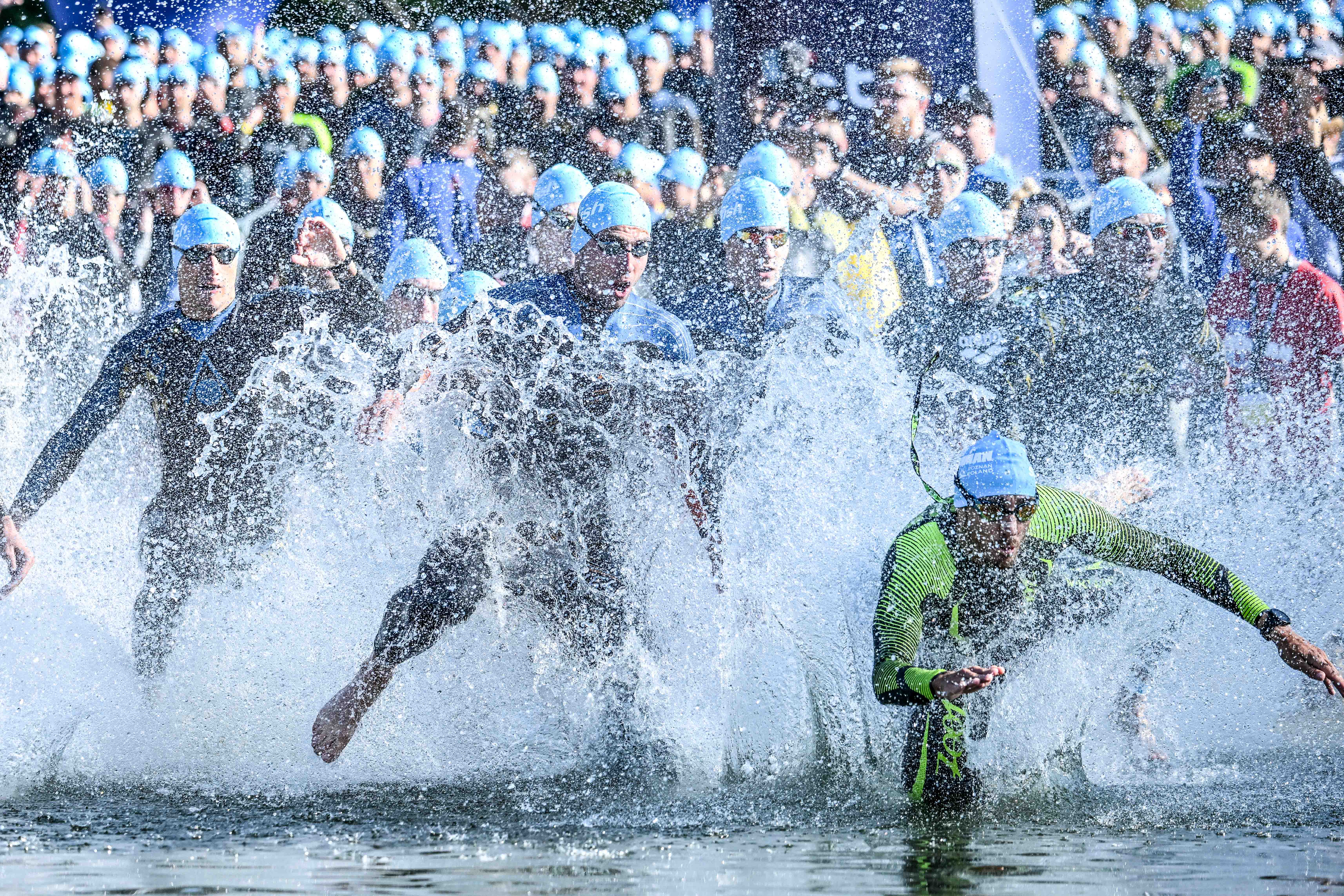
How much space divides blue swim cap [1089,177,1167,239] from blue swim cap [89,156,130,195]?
522 centimetres

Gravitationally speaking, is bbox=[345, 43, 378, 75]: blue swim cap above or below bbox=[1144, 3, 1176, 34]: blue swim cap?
above

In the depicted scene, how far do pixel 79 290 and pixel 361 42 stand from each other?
232cm

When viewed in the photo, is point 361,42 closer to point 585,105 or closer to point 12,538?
point 585,105

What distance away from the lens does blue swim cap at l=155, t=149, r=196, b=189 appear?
921cm

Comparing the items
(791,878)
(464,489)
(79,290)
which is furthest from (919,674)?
(79,290)

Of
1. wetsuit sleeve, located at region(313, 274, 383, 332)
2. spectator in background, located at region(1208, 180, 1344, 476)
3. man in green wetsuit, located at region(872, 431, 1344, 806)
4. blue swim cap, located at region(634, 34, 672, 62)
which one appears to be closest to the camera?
man in green wetsuit, located at region(872, 431, 1344, 806)

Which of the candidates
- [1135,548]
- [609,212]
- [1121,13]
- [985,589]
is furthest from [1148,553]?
[1121,13]

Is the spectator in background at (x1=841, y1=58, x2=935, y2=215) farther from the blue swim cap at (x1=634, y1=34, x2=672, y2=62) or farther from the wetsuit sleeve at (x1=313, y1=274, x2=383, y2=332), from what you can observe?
the wetsuit sleeve at (x1=313, y1=274, x2=383, y2=332)

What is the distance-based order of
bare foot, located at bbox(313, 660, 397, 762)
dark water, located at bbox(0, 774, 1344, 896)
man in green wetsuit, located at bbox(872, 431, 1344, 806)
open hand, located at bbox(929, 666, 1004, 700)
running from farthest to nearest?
bare foot, located at bbox(313, 660, 397, 762) → man in green wetsuit, located at bbox(872, 431, 1344, 806) → open hand, located at bbox(929, 666, 1004, 700) → dark water, located at bbox(0, 774, 1344, 896)

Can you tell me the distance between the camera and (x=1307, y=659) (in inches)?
210

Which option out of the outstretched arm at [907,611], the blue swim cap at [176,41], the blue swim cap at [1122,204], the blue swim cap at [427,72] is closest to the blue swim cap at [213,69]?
the blue swim cap at [176,41]

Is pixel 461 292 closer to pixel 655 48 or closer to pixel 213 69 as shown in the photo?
pixel 655 48

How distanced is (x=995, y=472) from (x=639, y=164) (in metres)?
3.95

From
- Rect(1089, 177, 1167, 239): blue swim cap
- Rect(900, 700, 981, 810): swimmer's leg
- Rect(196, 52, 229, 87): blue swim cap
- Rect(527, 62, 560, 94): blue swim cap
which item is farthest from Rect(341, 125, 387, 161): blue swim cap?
Rect(900, 700, 981, 810): swimmer's leg
